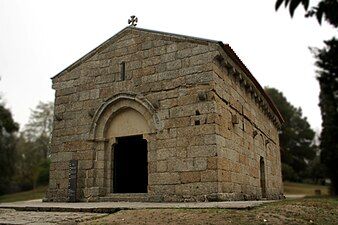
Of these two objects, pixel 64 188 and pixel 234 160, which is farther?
pixel 64 188

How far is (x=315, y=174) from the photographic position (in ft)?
129

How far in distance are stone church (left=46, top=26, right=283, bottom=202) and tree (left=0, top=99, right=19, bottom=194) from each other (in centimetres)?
1838

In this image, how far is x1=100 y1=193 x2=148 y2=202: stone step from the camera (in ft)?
32.6

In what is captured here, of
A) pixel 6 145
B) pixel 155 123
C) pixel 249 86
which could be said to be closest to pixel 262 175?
pixel 249 86

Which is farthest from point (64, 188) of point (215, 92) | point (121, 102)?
point (215, 92)

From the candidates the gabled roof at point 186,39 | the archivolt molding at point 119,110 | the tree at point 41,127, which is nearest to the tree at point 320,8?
the gabled roof at point 186,39

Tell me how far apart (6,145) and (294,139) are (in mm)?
31212

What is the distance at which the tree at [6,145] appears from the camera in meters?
28.1

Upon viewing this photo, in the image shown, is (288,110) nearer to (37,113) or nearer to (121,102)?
(37,113)

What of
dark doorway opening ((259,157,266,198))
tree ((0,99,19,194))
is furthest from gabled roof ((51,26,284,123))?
tree ((0,99,19,194))

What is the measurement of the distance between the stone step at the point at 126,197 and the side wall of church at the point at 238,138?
7.53ft

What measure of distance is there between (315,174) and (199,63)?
112 feet

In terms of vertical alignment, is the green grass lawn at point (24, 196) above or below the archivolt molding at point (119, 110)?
below

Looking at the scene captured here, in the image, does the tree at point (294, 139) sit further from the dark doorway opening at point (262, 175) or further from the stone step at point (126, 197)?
the stone step at point (126, 197)
